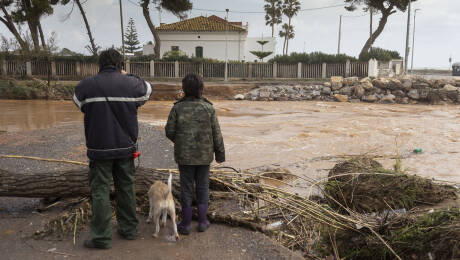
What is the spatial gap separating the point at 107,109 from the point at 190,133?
834 mm

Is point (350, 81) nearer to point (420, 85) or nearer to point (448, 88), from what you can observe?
point (420, 85)

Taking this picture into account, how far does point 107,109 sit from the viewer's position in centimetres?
358

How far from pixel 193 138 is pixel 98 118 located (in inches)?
36.6

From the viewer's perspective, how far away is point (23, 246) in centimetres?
369

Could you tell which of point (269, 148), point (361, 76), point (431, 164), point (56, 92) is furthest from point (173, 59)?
point (431, 164)

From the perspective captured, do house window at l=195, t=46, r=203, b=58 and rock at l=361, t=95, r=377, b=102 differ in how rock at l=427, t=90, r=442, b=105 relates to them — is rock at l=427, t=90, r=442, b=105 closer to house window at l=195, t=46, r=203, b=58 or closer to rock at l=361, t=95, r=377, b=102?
rock at l=361, t=95, r=377, b=102

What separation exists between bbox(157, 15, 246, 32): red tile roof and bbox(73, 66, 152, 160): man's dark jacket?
131 ft

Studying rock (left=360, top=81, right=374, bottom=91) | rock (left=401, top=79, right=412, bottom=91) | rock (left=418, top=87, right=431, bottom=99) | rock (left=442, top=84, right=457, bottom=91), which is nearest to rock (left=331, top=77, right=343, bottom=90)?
rock (left=360, top=81, right=374, bottom=91)

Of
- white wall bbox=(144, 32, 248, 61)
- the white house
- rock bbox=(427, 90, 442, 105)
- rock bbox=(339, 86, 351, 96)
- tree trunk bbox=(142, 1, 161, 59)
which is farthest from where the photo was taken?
white wall bbox=(144, 32, 248, 61)

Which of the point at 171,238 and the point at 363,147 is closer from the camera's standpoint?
the point at 171,238

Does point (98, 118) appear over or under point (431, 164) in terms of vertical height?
over

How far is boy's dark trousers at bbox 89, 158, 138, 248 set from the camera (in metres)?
3.64

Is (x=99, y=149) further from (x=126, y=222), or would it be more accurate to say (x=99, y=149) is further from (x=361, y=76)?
(x=361, y=76)

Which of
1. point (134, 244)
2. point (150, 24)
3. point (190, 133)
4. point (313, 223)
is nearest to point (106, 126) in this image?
point (190, 133)
